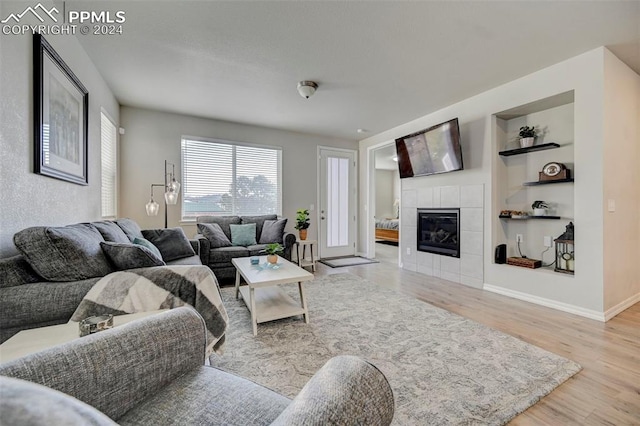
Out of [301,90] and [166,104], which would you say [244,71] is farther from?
[166,104]

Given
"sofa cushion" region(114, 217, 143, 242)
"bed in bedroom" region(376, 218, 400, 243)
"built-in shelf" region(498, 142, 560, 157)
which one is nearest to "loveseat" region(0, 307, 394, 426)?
"sofa cushion" region(114, 217, 143, 242)

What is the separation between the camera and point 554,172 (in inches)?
118

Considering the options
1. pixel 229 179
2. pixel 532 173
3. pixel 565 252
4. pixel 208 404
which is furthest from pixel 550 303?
pixel 229 179

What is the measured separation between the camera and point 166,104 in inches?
155

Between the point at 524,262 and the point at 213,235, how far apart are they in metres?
3.96

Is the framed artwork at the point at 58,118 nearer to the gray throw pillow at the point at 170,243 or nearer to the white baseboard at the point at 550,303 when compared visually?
the gray throw pillow at the point at 170,243

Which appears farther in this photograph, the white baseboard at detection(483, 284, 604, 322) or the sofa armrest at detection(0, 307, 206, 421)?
the white baseboard at detection(483, 284, 604, 322)

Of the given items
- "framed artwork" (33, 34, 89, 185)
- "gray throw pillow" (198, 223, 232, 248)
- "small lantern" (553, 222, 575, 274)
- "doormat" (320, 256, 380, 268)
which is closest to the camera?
"framed artwork" (33, 34, 89, 185)

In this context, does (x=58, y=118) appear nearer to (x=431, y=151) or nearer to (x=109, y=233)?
(x=109, y=233)

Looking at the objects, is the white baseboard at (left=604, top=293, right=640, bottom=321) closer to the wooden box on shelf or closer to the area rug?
the wooden box on shelf

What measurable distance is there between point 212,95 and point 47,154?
2.13 meters

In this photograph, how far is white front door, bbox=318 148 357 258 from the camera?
5672 mm

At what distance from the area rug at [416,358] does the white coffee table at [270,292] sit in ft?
0.37

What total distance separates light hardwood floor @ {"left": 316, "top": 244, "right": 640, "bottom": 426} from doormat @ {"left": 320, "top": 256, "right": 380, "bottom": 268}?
4.02 feet
